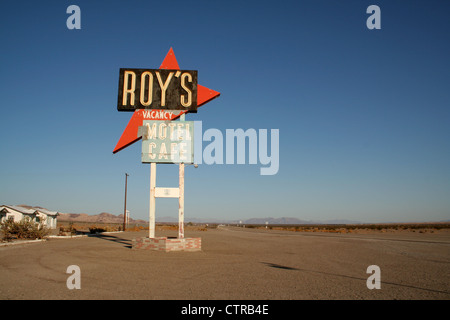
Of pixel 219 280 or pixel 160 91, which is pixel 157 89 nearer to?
pixel 160 91

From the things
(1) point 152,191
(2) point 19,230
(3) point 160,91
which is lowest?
(2) point 19,230

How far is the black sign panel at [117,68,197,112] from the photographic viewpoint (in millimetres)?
15945

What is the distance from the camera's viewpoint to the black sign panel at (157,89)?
52.3ft

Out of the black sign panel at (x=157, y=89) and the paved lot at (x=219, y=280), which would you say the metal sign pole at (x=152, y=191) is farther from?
the paved lot at (x=219, y=280)

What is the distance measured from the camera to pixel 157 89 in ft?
53.4

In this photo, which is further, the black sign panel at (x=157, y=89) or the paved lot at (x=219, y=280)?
the black sign panel at (x=157, y=89)

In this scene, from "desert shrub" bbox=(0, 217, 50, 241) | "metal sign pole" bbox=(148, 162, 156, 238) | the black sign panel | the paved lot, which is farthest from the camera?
"desert shrub" bbox=(0, 217, 50, 241)

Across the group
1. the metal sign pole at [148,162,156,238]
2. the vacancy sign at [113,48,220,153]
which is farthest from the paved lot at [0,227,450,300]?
the vacancy sign at [113,48,220,153]

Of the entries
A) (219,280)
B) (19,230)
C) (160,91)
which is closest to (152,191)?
(160,91)

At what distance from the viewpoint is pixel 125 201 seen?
47.0 m

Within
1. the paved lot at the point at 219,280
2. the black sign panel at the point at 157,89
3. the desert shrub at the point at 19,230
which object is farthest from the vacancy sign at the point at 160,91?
the desert shrub at the point at 19,230

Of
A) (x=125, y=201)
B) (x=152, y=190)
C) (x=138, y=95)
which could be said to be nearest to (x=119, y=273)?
(x=152, y=190)

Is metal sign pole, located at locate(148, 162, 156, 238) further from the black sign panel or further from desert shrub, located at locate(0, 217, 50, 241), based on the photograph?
desert shrub, located at locate(0, 217, 50, 241)
